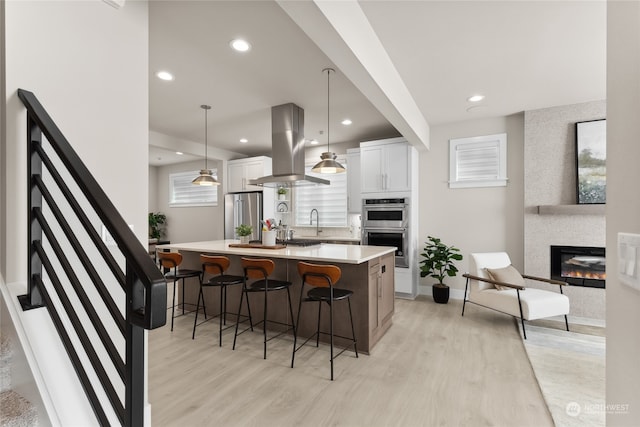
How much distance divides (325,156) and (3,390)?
3106 millimetres

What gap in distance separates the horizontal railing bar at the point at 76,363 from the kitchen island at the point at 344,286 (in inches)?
75.7

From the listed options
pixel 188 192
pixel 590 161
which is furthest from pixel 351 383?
pixel 188 192

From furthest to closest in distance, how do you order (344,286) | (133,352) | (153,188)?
1. (153,188)
2. (344,286)
3. (133,352)

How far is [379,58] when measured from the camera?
2639mm

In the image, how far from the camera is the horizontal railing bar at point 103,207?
0.72 m

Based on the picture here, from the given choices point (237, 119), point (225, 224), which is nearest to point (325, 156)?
point (237, 119)

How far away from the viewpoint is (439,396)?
2.20 metres

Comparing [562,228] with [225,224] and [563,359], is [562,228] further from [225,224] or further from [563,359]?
[225,224]

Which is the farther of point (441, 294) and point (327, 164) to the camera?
point (441, 294)

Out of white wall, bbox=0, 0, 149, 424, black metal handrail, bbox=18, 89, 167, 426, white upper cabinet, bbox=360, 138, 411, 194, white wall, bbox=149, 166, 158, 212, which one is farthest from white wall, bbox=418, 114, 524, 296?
white wall, bbox=149, 166, 158, 212

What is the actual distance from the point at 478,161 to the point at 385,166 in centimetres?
140

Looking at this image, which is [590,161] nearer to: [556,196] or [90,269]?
[556,196]

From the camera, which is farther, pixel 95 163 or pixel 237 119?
pixel 237 119

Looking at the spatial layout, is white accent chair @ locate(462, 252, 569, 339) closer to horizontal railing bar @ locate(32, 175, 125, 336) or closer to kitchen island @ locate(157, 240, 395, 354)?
kitchen island @ locate(157, 240, 395, 354)
